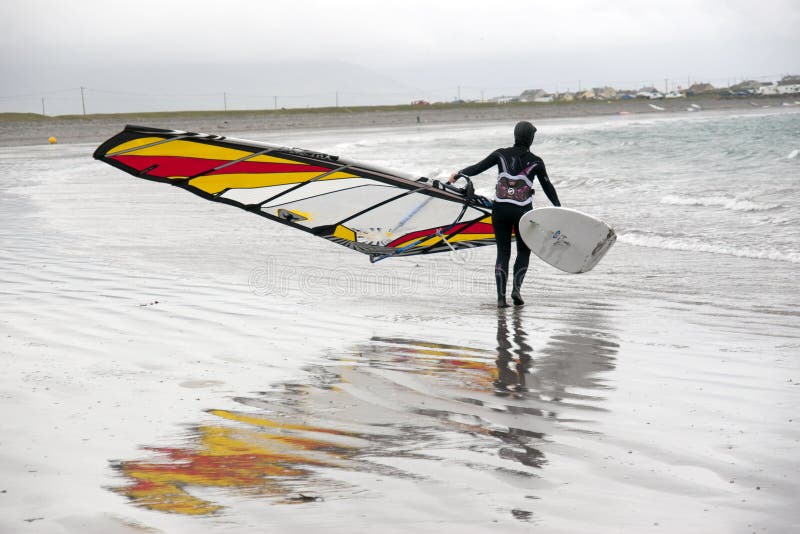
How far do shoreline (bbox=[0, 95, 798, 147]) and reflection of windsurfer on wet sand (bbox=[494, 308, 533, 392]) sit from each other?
37537 mm

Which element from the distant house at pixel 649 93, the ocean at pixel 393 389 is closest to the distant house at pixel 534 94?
the distant house at pixel 649 93

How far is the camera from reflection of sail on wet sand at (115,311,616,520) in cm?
285

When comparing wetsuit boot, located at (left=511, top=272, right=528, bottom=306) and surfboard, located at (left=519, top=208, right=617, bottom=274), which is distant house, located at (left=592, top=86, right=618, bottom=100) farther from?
wetsuit boot, located at (left=511, top=272, right=528, bottom=306)

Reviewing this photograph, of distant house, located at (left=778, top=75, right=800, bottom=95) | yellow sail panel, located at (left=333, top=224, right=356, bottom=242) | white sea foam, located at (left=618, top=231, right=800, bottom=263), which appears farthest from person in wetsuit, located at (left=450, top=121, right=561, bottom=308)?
distant house, located at (left=778, top=75, right=800, bottom=95)

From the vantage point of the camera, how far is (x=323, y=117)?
2156 inches

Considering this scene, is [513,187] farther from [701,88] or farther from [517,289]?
[701,88]

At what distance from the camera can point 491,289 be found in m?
6.70

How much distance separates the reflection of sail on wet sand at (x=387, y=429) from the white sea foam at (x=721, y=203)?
270 inches

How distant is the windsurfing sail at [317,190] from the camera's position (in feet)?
22.0

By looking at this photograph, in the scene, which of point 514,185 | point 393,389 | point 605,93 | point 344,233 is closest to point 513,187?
point 514,185

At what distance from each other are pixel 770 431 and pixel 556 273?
395cm

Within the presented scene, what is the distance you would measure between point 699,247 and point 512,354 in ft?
14.5

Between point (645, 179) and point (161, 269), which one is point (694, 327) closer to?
point (161, 269)

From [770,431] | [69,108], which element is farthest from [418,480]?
[69,108]
